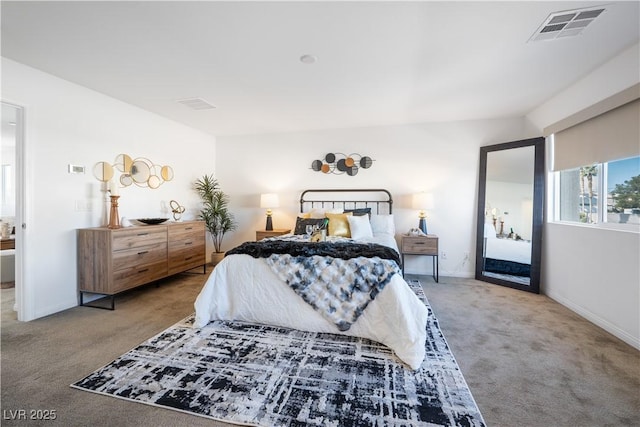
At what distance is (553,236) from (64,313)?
5.72 metres

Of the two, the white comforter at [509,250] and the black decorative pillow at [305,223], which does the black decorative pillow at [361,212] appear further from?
the white comforter at [509,250]

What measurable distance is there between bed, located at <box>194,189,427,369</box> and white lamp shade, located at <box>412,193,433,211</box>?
1759 millimetres

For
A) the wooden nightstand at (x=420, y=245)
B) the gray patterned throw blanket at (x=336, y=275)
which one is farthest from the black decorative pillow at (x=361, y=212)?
the gray patterned throw blanket at (x=336, y=275)

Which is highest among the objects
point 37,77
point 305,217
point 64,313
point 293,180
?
point 37,77

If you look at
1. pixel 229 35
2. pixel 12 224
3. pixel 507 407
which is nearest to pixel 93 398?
pixel 507 407

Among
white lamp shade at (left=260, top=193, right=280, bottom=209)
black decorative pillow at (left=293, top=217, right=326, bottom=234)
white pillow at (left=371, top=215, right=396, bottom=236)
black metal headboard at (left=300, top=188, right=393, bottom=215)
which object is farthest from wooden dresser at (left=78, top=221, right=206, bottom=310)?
white pillow at (left=371, top=215, right=396, bottom=236)

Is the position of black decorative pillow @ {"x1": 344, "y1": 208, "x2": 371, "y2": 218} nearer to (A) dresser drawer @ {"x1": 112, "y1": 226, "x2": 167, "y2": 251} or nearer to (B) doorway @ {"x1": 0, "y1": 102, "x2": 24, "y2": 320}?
(A) dresser drawer @ {"x1": 112, "y1": 226, "x2": 167, "y2": 251}

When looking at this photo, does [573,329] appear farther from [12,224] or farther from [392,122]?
[12,224]

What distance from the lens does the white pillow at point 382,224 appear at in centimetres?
420

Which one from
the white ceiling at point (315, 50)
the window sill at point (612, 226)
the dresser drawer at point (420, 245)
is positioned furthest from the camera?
the dresser drawer at point (420, 245)

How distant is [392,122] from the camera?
14.6 feet

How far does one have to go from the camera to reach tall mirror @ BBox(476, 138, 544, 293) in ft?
12.0

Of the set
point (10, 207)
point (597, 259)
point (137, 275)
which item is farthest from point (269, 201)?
point (10, 207)

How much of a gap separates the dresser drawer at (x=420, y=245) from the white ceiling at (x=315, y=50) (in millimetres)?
1873
